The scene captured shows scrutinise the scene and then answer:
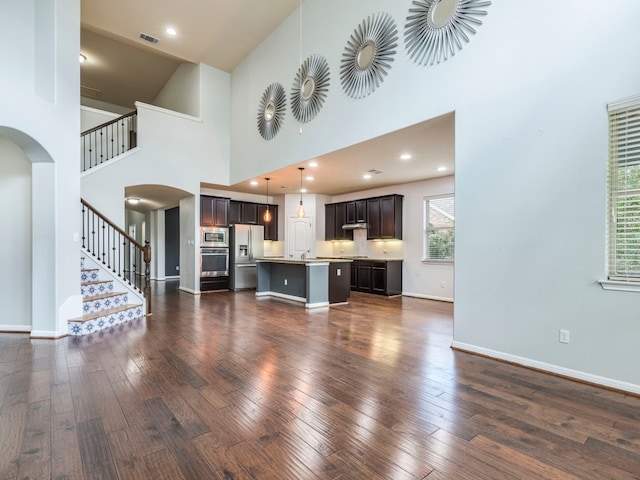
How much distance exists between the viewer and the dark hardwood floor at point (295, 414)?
1.69 metres

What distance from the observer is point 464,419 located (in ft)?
7.04

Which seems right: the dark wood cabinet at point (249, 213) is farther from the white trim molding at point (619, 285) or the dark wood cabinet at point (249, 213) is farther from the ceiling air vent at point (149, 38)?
the white trim molding at point (619, 285)

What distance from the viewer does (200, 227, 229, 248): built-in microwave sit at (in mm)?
8102

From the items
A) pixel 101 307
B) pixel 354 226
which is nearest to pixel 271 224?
pixel 354 226

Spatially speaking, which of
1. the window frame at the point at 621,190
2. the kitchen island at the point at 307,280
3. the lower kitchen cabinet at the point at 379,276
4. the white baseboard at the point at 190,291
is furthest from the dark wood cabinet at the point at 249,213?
the window frame at the point at 621,190

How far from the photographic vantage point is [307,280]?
6.02 meters

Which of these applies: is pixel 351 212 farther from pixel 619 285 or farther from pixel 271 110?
pixel 619 285

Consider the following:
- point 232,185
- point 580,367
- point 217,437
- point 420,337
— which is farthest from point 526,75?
point 232,185

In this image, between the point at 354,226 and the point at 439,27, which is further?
the point at 354,226

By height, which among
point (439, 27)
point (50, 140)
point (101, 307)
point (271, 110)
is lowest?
point (101, 307)

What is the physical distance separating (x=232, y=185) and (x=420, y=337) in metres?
6.05

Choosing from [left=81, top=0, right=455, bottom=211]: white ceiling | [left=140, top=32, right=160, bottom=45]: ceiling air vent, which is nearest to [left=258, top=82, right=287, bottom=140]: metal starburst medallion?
[left=81, top=0, right=455, bottom=211]: white ceiling

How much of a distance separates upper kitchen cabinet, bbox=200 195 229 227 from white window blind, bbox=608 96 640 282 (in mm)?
7739

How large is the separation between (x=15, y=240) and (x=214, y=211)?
4392mm
